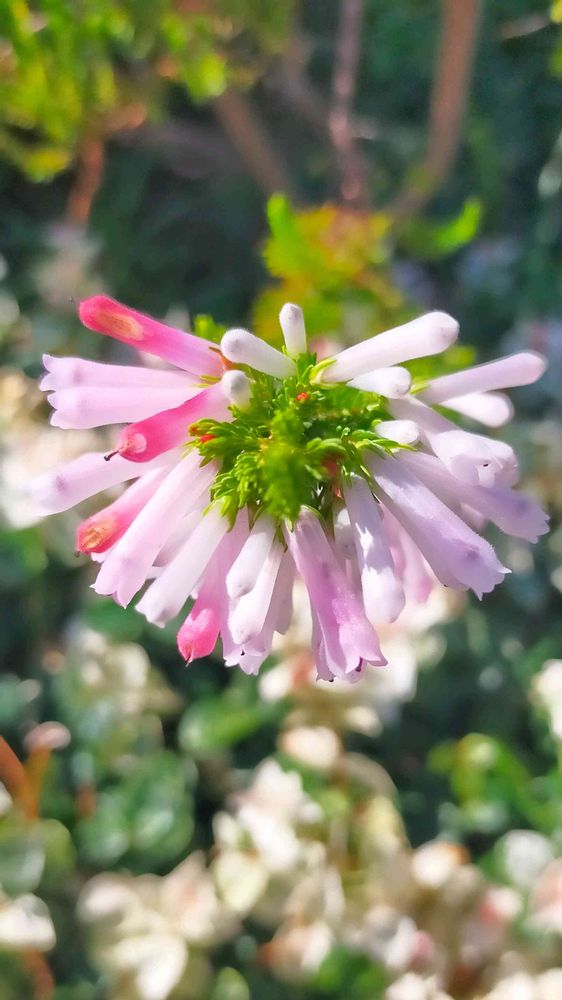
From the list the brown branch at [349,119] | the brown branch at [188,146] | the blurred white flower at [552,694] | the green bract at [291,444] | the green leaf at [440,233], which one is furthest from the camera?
the brown branch at [188,146]

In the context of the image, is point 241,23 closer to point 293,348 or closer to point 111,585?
point 293,348

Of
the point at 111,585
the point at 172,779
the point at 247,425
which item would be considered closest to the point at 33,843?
the point at 172,779

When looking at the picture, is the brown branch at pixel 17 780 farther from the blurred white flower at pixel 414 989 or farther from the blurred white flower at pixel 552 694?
the blurred white flower at pixel 552 694

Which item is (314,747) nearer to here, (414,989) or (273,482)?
(414,989)

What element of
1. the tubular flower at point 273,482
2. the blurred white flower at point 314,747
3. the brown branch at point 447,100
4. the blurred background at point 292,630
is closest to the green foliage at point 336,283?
the blurred background at point 292,630

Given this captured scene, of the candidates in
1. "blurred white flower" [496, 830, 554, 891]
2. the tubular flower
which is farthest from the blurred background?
the tubular flower

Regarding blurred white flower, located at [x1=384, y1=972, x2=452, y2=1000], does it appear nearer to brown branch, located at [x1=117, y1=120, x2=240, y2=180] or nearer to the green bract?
the green bract

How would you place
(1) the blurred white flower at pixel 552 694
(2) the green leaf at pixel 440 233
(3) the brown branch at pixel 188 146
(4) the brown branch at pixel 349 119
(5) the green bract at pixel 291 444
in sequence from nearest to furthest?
(5) the green bract at pixel 291 444 < (2) the green leaf at pixel 440 233 < (1) the blurred white flower at pixel 552 694 < (4) the brown branch at pixel 349 119 < (3) the brown branch at pixel 188 146
